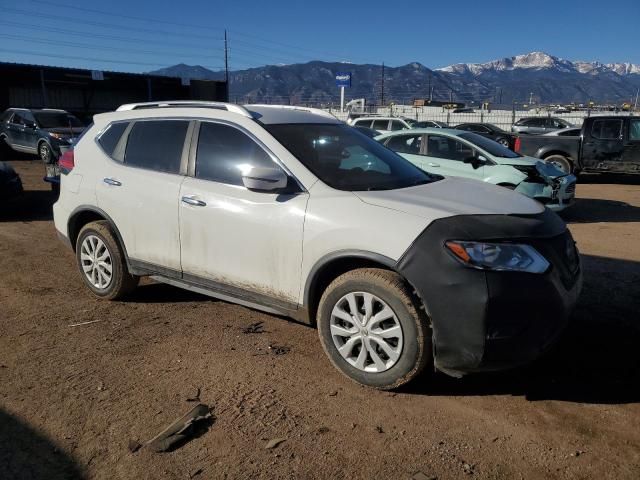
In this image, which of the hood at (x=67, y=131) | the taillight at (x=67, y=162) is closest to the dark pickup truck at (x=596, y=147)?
the taillight at (x=67, y=162)

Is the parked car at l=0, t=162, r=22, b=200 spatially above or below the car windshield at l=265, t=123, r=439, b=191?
below

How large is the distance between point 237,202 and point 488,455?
225 centimetres

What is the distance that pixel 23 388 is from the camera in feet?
10.8

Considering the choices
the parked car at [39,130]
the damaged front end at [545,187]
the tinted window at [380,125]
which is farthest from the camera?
the tinted window at [380,125]

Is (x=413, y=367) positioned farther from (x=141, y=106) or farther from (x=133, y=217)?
(x=141, y=106)

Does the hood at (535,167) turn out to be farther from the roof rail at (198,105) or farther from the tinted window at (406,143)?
the roof rail at (198,105)

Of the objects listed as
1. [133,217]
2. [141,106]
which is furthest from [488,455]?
[141,106]

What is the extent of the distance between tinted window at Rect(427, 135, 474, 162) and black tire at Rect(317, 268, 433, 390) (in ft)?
22.3

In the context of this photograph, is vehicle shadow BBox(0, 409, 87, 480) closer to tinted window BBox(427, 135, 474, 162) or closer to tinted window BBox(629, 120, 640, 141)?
tinted window BBox(427, 135, 474, 162)

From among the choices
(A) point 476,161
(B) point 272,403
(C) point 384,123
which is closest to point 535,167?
(A) point 476,161

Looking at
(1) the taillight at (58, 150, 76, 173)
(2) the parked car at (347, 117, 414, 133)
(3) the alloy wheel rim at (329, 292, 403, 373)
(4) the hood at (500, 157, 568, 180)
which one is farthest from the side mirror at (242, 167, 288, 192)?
(2) the parked car at (347, 117, 414, 133)

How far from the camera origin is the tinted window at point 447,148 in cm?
950

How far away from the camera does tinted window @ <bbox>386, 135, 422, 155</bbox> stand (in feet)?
32.5

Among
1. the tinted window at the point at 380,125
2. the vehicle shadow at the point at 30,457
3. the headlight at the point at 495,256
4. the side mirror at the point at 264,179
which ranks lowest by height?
the vehicle shadow at the point at 30,457
